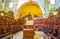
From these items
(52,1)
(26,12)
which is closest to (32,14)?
(26,12)

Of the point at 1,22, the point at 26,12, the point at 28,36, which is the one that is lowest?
the point at 28,36

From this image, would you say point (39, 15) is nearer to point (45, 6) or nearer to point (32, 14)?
point (32, 14)

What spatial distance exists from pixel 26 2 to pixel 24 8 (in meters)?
2.51

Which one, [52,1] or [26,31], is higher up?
[52,1]

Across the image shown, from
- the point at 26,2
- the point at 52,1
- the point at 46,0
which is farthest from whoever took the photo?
the point at 26,2

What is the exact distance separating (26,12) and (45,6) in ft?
17.3

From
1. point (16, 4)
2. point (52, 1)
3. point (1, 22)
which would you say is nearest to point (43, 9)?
point (52, 1)

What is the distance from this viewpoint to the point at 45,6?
20844mm

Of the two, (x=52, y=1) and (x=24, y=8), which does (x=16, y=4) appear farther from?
(x=52, y=1)

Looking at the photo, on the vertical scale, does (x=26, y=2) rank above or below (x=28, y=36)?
above

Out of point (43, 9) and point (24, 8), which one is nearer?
point (43, 9)

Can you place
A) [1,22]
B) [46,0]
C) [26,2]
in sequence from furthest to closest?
[26,2]
[46,0]
[1,22]

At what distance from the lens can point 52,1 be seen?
18.8 m

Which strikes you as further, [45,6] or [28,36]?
[45,6]
